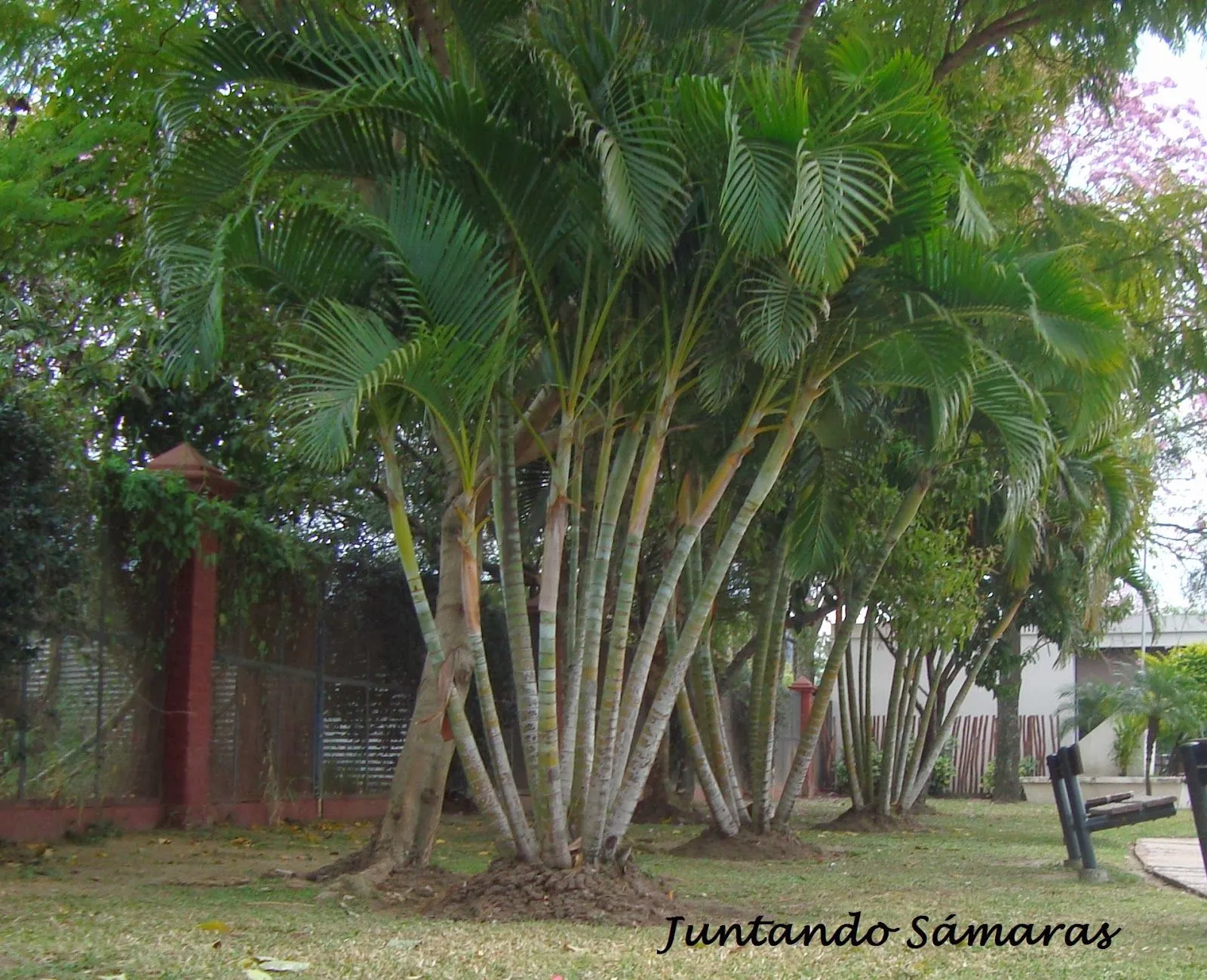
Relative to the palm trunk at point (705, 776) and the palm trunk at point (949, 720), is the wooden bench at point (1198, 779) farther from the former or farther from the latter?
the palm trunk at point (949, 720)

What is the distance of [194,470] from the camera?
39.9ft

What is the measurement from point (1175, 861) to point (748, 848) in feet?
12.4

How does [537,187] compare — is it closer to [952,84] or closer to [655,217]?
[655,217]

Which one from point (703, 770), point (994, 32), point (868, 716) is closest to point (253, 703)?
point (703, 770)

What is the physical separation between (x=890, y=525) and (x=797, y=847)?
3083mm

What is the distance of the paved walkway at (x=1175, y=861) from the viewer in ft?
32.2

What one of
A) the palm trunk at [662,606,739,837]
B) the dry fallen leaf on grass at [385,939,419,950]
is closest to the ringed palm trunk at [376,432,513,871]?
the dry fallen leaf on grass at [385,939,419,950]

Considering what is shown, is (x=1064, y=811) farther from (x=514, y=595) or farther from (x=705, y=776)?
(x=514, y=595)

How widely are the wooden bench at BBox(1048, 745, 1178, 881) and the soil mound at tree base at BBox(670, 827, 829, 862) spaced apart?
213cm

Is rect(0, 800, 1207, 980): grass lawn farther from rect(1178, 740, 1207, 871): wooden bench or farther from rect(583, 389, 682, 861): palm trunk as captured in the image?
rect(583, 389, 682, 861): palm trunk

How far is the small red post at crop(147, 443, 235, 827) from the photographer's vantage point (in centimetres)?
1195

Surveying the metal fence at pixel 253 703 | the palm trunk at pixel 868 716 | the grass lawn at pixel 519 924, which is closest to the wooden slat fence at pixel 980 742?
the palm trunk at pixel 868 716

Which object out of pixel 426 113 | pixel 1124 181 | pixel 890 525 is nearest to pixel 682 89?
pixel 426 113

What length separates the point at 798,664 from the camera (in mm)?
27875
